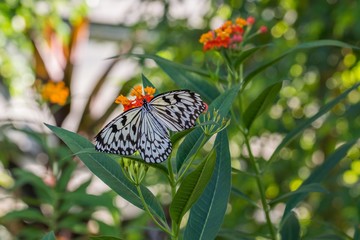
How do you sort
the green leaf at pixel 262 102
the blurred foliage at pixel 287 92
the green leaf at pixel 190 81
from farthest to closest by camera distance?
the blurred foliage at pixel 287 92 → the green leaf at pixel 190 81 → the green leaf at pixel 262 102

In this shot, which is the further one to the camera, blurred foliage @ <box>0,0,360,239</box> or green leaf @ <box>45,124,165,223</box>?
blurred foliage @ <box>0,0,360,239</box>

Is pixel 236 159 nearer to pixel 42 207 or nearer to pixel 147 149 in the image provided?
pixel 42 207

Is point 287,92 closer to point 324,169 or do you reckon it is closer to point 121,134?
point 324,169

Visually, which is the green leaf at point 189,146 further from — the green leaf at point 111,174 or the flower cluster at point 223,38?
the flower cluster at point 223,38

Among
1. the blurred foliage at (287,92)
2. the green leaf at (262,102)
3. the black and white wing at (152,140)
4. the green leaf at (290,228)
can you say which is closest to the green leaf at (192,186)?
the black and white wing at (152,140)

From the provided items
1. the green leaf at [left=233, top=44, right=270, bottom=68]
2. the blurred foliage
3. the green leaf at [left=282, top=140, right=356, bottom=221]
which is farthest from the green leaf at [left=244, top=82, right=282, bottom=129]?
the blurred foliage

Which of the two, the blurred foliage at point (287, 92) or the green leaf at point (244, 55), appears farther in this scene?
the blurred foliage at point (287, 92)

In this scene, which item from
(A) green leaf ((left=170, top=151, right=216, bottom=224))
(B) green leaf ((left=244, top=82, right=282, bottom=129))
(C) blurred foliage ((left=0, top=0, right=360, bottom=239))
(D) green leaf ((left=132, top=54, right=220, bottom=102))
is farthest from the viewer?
(C) blurred foliage ((left=0, top=0, right=360, bottom=239))

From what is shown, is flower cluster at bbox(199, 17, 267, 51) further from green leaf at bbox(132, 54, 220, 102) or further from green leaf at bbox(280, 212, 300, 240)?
green leaf at bbox(280, 212, 300, 240)

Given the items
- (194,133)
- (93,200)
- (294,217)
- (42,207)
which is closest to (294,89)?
(93,200)
